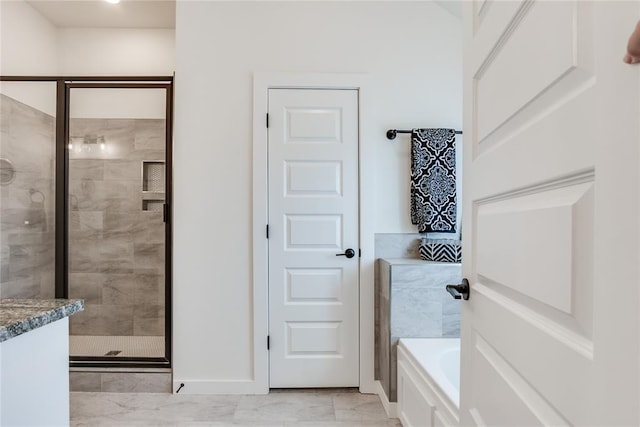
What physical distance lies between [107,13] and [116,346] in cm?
266

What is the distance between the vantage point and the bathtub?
158 cm

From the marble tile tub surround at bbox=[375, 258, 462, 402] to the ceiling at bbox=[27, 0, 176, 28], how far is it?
8.77 ft

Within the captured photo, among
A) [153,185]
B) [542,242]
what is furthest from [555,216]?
[153,185]

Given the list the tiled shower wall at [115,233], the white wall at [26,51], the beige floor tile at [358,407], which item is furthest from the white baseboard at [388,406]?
the white wall at [26,51]

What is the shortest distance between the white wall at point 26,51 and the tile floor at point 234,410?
204 cm

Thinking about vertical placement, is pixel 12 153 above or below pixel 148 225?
above

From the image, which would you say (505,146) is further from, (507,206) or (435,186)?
(435,186)

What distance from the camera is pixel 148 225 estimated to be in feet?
9.68

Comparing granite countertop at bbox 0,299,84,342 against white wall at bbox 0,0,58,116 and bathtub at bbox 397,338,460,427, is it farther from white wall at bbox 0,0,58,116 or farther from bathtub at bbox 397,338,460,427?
white wall at bbox 0,0,58,116

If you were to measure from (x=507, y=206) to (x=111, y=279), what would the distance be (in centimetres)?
319

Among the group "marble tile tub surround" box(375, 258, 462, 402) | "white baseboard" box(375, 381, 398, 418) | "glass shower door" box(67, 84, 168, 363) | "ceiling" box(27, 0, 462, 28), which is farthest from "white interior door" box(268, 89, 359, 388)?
"ceiling" box(27, 0, 462, 28)

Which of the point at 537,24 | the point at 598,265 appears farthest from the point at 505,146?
the point at 598,265

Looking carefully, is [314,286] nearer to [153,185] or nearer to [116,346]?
[153,185]

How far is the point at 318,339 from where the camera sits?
101 inches
